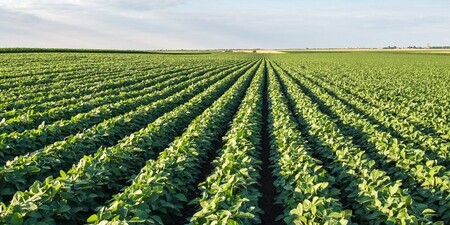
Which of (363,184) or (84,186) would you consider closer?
(84,186)

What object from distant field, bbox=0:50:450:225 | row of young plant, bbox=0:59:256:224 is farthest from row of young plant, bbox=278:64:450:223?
row of young plant, bbox=0:59:256:224

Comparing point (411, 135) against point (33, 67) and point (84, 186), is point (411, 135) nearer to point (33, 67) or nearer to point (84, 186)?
point (84, 186)

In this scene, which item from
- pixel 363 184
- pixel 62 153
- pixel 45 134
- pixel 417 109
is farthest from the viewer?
pixel 417 109

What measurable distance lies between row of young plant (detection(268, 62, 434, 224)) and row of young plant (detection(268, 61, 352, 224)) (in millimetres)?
345

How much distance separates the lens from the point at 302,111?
1462 centimetres

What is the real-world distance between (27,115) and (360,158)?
9.48 meters

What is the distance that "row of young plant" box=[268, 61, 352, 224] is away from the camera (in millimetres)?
5098

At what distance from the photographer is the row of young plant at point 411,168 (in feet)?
21.1

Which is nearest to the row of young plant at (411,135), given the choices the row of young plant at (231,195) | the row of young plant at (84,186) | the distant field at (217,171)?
the distant field at (217,171)

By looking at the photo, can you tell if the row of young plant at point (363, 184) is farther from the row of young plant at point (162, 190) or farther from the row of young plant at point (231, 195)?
the row of young plant at point (162, 190)

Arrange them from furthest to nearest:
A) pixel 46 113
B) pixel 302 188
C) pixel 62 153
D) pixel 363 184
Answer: pixel 46 113 → pixel 62 153 → pixel 363 184 → pixel 302 188

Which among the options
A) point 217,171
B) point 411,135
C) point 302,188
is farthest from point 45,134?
point 411,135

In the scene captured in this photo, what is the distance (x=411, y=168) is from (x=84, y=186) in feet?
19.8

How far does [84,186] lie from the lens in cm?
605
